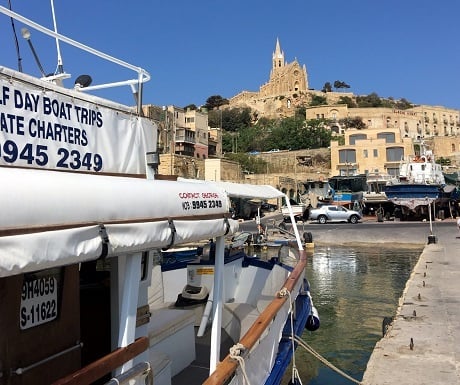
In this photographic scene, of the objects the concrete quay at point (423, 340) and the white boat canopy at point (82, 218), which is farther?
the concrete quay at point (423, 340)

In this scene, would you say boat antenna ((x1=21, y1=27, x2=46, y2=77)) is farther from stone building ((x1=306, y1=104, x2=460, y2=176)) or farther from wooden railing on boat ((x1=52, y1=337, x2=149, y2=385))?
stone building ((x1=306, y1=104, x2=460, y2=176))

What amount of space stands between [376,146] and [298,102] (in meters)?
80.6

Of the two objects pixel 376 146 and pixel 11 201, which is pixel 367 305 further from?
pixel 376 146

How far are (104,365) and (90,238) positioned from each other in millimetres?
796

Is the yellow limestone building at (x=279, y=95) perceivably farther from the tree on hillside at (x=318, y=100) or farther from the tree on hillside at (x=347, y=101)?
the tree on hillside at (x=347, y=101)

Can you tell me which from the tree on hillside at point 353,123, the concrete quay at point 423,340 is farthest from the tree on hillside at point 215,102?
the concrete quay at point 423,340

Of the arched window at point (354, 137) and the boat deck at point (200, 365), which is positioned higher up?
the arched window at point (354, 137)

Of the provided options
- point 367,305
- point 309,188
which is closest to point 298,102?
point 309,188

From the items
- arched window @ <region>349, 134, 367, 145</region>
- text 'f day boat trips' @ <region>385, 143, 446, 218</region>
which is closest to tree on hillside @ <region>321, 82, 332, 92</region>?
arched window @ <region>349, 134, 367, 145</region>

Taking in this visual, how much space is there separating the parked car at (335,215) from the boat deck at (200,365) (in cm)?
3633

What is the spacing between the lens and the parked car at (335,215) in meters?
41.4

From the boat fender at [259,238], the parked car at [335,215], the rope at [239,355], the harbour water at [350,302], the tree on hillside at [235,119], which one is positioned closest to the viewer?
the rope at [239,355]

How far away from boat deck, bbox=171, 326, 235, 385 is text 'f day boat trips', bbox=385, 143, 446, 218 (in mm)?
36846

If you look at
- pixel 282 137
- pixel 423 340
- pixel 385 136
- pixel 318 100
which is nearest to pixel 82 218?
pixel 423 340
